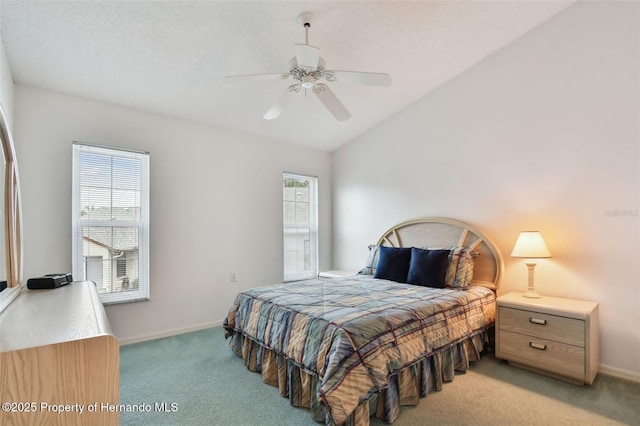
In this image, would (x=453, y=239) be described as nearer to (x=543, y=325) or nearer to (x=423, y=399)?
(x=543, y=325)

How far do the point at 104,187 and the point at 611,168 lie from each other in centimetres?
473

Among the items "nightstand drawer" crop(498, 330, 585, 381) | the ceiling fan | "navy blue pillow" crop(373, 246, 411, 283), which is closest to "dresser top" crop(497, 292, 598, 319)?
"nightstand drawer" crop(498, 330, 585, 381)

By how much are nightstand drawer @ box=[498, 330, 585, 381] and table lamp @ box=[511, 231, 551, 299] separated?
437mm

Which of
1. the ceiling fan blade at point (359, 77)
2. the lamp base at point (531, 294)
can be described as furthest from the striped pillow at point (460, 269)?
the ceiling fan blade at point (359, 77)

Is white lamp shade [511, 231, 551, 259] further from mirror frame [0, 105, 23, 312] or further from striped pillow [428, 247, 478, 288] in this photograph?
mirror frame [0, 105, 23, 312]

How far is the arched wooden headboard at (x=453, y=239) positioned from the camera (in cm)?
335

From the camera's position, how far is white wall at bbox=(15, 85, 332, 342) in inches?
116

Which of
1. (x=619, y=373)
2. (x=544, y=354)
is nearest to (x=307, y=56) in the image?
(x=544, y=354)

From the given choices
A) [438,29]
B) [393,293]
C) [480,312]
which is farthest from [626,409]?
[438,29]

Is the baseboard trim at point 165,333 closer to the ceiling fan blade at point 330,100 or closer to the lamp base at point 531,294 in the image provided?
the ceiling fan blade at point 330,100

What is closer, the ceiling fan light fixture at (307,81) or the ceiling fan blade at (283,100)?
the ceiling fan light fixture at (307,81)

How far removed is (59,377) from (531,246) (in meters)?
3.25

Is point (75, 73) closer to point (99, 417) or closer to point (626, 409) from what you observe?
point (99, 417)

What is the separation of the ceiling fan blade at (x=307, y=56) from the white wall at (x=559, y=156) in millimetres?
2313
